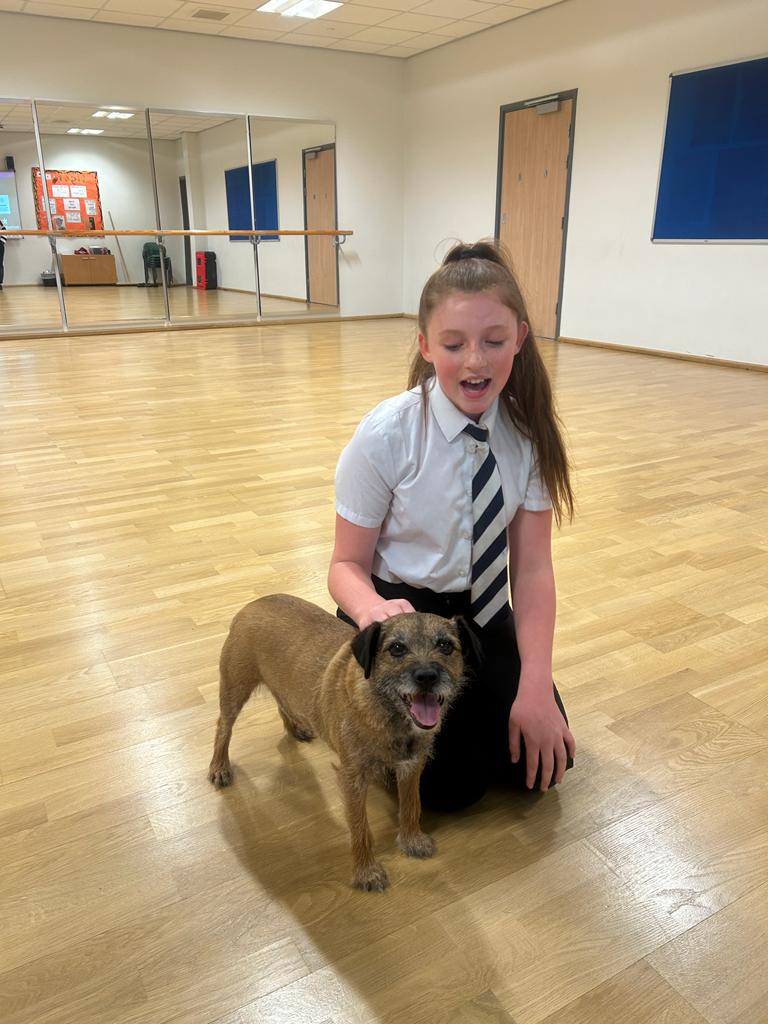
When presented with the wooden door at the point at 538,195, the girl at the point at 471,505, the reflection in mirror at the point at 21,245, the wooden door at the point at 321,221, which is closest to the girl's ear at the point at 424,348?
the girl at the point at 471,505

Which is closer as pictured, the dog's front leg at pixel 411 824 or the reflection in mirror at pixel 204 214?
the dog's front leg at pixel 411 824

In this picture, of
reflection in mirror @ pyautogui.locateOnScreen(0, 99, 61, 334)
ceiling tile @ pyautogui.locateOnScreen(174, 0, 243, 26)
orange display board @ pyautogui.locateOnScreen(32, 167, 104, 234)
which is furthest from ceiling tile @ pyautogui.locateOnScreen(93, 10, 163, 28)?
orange display board @ pyautogui.locateOnScreen(32, 167, 104, 234)

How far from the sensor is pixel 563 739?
4.94 feet

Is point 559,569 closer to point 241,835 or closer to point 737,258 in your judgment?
point 241,835

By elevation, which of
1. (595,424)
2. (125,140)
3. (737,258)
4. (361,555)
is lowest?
(595,424)

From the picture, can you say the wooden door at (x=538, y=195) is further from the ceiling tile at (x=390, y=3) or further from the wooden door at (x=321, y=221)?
the wooden door at (x=321, y=221)

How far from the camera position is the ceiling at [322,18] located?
7.59m

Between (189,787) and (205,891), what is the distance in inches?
11.8

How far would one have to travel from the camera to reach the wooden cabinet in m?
12.0

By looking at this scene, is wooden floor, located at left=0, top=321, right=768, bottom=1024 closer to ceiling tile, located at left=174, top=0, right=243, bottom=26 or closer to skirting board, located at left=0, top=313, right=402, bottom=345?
skirting board, located at left=0, top=313, right=402, bottom=345

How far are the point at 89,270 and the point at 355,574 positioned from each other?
41.7 feet

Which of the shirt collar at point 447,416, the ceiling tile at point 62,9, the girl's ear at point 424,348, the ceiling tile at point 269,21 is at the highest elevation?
the ceiling tile at point 269,21

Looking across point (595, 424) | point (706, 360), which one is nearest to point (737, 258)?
point (706, 360)

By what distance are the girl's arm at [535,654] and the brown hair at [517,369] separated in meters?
0.11
